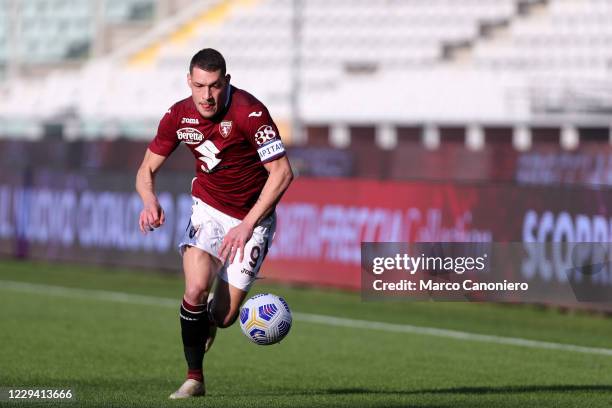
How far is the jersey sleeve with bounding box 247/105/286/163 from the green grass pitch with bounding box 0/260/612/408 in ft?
4.88

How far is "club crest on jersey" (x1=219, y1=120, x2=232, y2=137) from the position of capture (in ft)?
27.6

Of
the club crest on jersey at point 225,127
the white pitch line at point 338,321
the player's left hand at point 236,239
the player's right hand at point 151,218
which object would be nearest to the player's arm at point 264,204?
the player's left hand at point 236,239

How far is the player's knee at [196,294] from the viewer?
28.3ft

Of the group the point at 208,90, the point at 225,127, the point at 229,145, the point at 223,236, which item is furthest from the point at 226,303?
the point at 208,90

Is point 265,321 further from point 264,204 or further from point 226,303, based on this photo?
point 264,204

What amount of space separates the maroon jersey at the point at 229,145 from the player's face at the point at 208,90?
115mm

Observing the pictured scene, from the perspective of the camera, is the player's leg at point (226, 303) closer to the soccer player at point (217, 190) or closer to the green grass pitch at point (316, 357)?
the soccer player at point (217, 190)

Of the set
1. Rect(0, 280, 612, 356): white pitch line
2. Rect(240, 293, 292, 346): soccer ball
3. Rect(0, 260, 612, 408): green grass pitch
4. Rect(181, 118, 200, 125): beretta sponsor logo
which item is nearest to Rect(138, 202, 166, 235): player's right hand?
Rect(181, 118, 200, 125): beretta sponsor logo

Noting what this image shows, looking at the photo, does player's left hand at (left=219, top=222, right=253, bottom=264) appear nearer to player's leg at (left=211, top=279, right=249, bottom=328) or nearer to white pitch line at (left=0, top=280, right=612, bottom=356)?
player's leg at (left=211, top=279, right=249, bottom=328)

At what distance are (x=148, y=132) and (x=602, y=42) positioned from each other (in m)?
11.2

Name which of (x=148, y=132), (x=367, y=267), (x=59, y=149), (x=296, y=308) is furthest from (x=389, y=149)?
(x=367, y=267)

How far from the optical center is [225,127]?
27.7 ft

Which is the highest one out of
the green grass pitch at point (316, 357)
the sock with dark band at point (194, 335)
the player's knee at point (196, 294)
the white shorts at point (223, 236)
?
the white shorts at point (223, 236)

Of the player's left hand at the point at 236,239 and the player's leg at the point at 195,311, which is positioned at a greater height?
the player's left hand at the point at 236,239
